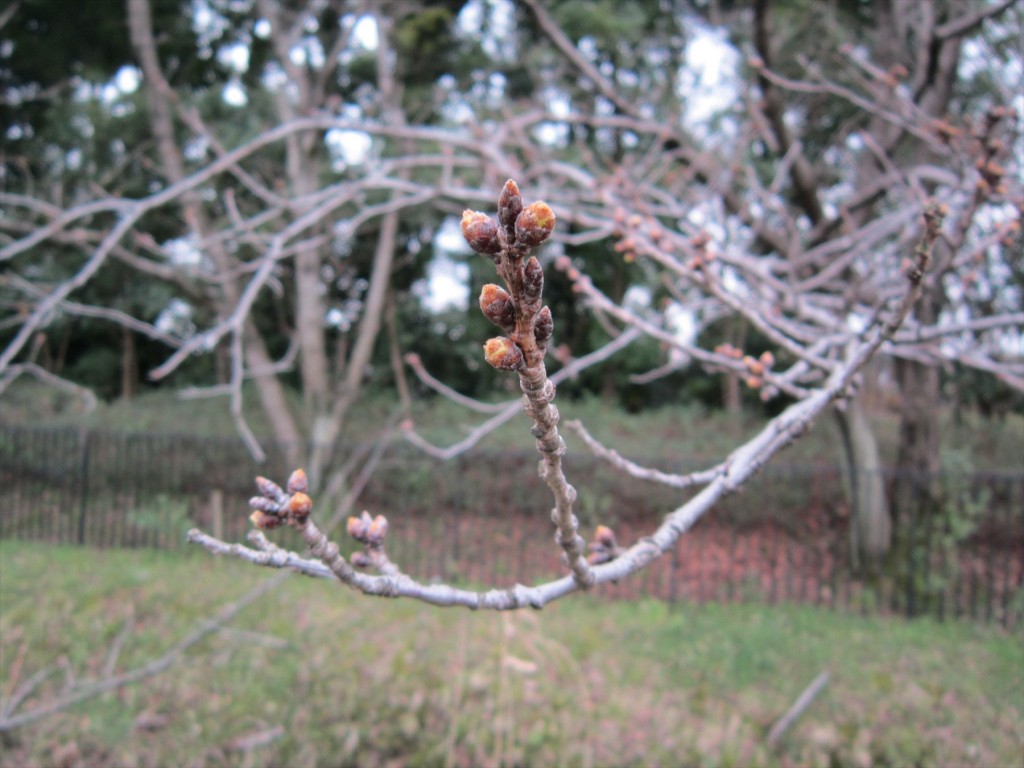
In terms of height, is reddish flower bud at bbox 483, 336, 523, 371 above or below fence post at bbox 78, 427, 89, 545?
above

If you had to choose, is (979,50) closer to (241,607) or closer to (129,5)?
(241,607)

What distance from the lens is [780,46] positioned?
26.4ft

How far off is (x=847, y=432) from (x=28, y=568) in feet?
21.0

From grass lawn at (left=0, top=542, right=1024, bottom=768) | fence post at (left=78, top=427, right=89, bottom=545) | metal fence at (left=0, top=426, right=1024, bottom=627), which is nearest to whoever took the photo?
A: grass lawn at (left=0, top=542, right=1024, bottom=768)

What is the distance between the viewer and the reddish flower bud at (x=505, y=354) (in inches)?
21.9

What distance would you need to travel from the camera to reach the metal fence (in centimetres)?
612

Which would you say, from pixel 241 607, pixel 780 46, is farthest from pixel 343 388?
pixel 780 46

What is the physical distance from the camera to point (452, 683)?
4.22 metres

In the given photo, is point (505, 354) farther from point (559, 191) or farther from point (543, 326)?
point (559, 191)

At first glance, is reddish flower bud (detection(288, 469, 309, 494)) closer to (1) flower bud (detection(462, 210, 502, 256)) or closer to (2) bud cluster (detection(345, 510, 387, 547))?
(2) bud cluster (detection(345, 510, 387, 547))

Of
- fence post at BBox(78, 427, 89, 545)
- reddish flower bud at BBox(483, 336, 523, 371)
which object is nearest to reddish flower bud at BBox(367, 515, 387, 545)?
reddish flower bud at BBox(483, 336, 523, 371)

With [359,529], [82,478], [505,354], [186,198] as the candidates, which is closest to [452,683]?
[359,529]

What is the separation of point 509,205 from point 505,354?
108 millimetres

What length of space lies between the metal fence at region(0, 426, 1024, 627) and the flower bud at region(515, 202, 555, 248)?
5.39 meters
